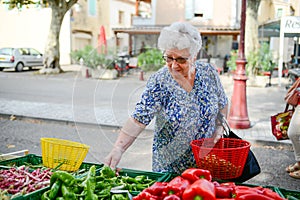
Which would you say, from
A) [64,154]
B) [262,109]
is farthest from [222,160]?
[262,109]

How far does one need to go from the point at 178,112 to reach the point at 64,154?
100 cm

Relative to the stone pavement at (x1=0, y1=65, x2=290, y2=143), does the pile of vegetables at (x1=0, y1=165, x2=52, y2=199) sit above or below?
above

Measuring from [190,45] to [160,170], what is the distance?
3.65 ft

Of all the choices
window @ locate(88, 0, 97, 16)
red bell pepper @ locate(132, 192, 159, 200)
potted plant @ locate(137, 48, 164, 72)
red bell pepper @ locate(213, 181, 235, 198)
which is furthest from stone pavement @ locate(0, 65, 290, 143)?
window @ locate(88, 0, 97, 16)

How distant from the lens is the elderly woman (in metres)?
2.70

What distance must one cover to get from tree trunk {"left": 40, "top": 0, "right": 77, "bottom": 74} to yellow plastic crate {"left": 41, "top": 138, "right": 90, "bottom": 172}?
19.2 metres

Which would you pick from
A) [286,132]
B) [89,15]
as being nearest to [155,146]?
[286,132]

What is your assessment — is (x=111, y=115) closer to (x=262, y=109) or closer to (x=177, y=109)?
(x=177, y=109)

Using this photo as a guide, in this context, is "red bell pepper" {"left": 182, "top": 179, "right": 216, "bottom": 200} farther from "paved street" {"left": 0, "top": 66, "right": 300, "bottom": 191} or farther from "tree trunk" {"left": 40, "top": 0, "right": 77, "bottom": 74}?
"tree trunk" {"left": 40, "top": 0, "right": 77, "bottom": 74}

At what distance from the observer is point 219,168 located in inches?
99.0

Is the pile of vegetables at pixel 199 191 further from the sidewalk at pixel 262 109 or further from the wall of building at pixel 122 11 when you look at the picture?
the wall of building at pixel 122 11

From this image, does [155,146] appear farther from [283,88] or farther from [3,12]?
[3,12]

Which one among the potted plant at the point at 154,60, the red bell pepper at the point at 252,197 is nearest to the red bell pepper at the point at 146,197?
→ the red bell pepper at the point at 252,197

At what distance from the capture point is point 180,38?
2.56m
